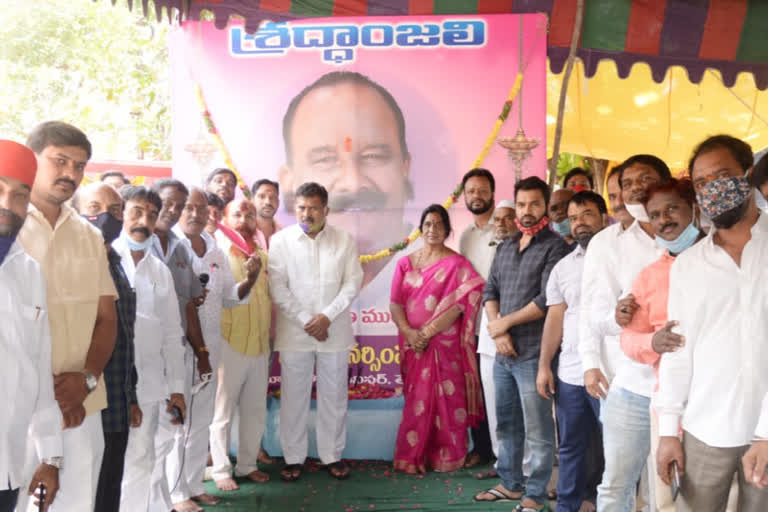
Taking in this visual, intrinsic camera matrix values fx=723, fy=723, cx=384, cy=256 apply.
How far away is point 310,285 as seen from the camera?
4.90m

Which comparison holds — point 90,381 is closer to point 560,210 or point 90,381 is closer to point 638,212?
point 638,212

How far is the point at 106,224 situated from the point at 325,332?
82.5 inches

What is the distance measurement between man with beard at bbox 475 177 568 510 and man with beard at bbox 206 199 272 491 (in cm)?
151

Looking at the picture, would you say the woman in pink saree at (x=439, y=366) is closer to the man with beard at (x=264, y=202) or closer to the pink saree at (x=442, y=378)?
the pink saree at (x=442, y=378)

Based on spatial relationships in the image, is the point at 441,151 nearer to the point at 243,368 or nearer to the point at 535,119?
the point at 535,119

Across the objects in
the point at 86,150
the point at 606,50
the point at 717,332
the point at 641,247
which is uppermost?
the point at 606,50

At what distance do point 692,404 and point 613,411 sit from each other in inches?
27.8

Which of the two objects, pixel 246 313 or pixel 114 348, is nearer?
pixel 114 348

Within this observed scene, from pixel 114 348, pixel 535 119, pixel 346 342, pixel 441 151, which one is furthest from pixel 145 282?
pixel 535 119

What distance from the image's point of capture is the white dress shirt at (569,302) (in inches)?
140

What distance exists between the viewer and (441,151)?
5586 mm

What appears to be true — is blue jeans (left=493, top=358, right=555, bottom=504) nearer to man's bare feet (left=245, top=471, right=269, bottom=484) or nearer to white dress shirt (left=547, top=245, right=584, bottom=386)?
white dress shirt (left=547, top=245, right=584, bottom=386)

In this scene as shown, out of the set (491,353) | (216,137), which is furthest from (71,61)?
(491,353)

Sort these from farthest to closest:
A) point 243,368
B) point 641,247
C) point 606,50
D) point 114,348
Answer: point 606,50
point 243,368
point 641,247
point 114,348
